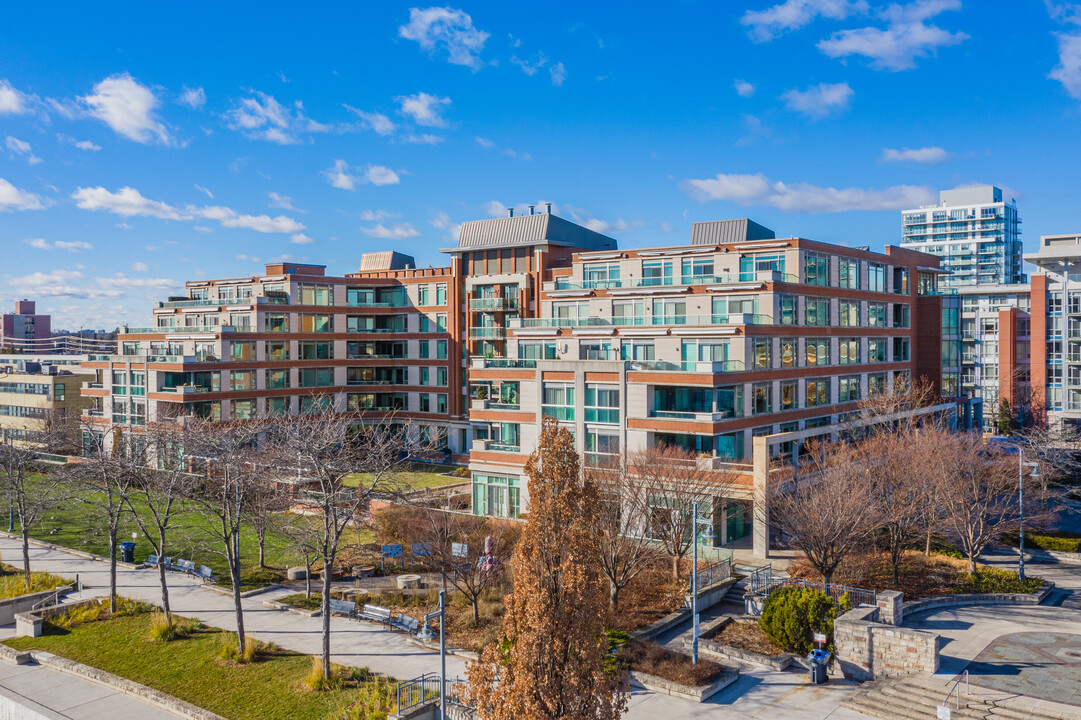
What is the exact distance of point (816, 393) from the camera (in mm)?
50312

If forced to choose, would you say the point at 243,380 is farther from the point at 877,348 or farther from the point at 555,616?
the point at 555,616

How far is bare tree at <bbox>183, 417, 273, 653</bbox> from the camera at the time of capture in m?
28.2

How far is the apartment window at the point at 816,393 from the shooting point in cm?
4950

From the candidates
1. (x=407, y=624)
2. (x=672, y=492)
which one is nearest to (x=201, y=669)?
(x=407, y=624)

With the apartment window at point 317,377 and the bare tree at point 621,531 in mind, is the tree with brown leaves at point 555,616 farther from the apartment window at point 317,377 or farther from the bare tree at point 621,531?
the apartment window at point 317,377

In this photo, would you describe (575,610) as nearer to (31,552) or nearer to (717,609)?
(717,609)

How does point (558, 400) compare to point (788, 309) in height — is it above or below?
below

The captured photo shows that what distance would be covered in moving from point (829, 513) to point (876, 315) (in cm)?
2986

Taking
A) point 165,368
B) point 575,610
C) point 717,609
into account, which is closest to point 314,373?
point 165,368

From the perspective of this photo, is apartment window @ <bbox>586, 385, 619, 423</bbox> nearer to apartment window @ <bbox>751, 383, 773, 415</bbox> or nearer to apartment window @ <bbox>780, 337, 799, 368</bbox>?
apartment window @ <bbox>751, 383, 773, 415</bbox>

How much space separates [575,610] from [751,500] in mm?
24173

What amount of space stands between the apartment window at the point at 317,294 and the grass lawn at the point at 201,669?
4233 centimetres

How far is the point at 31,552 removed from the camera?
41.6 meters

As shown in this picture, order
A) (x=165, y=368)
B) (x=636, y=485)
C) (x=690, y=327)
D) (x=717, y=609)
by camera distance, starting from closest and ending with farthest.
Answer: (x=717, y=609), (x=636, y=485), (x=690, y=327), (x=165, y=368)
